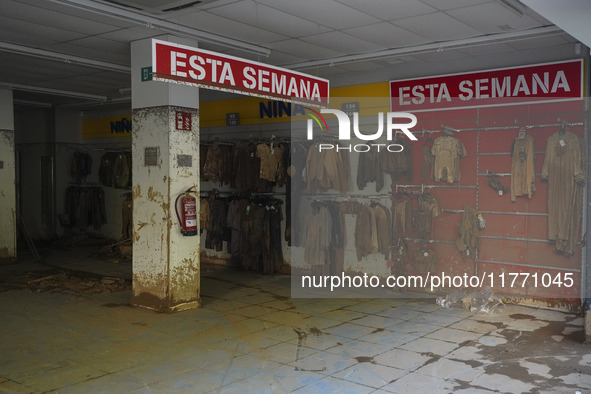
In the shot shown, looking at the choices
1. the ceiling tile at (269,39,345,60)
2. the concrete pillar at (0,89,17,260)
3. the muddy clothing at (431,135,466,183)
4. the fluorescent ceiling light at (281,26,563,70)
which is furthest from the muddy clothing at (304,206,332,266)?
the concrete pillar at (0,89,17,260)

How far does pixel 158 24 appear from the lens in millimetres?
6227

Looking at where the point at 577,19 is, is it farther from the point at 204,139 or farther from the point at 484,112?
the point at 204,139

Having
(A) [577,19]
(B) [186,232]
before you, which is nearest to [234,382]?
(B) [186,232]

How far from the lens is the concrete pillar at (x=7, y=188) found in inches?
437

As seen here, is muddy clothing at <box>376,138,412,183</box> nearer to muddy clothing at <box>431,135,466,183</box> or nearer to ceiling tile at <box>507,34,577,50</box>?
muddy clothing at <box>431,135,466,183</box>

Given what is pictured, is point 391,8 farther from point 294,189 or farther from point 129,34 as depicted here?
point 294,189

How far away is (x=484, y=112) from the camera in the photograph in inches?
308

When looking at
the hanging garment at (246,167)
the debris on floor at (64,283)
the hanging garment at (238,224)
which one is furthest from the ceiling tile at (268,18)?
the debris on floor at (64,283)

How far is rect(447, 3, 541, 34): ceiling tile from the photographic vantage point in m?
5.82

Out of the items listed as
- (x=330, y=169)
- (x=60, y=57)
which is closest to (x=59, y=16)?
(x=60, y=57)

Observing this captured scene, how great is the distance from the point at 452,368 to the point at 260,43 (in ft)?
15.1

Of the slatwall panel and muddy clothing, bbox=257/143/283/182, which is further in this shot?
muddy clothing, bbox=257/143/283/182

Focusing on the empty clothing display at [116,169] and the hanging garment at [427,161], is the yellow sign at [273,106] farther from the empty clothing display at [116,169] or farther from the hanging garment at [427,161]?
the hanging garment at [427,161]

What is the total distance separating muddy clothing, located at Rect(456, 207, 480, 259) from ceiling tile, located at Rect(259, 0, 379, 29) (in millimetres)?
3164
